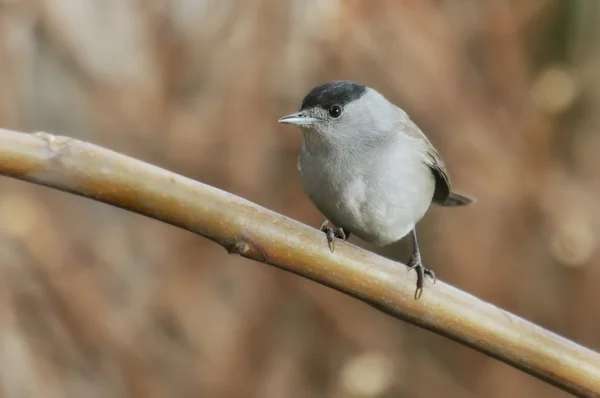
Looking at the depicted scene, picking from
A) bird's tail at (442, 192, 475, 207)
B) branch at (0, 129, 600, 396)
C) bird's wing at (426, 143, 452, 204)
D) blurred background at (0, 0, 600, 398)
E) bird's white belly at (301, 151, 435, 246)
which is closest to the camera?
branch at (0, 129, 600, 396)

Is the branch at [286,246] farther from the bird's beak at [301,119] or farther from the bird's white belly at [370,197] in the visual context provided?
the bird's beak at [301,119]

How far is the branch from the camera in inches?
A: 29.2

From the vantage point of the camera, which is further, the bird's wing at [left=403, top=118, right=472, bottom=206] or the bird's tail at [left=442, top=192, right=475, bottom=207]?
the bird's tail at [left=442, top=192, right=475, bottom=207]

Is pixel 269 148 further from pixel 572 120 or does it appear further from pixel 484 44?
pixel 572 120

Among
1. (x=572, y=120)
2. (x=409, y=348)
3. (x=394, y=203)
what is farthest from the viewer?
(x=409, y=348)

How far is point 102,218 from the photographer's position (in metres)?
2.64

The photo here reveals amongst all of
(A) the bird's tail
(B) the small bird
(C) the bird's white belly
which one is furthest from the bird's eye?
(A) the bird's tail

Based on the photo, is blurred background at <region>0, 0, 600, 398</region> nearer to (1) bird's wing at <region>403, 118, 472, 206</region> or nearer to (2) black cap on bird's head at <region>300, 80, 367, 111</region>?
(1) bird's wing at <region>403, 118, 472, 206</region>

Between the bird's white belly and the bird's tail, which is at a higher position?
the bird's white belly

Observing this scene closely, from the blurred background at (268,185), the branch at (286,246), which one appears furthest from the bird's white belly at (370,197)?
the blurred background at (268,185)

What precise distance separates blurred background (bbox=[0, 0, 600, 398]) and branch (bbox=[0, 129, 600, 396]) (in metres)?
1.40

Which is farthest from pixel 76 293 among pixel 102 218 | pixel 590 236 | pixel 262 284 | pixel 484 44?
pixel 590 236

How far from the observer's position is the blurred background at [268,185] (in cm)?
225

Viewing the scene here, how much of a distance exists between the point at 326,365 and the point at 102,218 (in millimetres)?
1074
